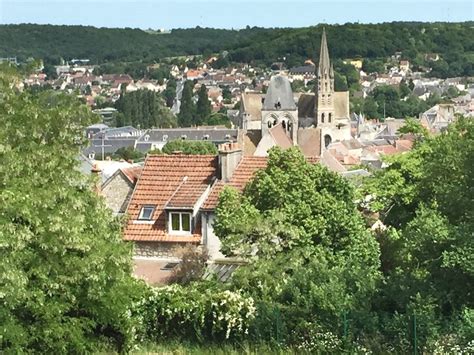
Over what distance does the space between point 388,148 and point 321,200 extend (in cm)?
5942

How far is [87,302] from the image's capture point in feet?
52.5

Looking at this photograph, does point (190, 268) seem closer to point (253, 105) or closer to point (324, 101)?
point (253, 105)

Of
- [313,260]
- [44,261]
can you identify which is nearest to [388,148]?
[313,260]

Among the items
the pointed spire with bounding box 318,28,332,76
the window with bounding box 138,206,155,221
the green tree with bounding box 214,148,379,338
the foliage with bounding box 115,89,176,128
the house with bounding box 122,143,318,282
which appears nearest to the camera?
the green tree with bounding box 214,148,379,338

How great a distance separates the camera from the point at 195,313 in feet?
56.7

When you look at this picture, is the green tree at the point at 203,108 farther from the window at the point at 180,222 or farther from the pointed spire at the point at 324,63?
the window at the point at 180,222

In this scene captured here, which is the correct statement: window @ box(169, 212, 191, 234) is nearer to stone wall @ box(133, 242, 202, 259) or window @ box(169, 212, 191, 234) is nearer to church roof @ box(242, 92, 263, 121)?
stone wall @ box(133, 242, 202, 259)

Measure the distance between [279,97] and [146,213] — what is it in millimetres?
76495

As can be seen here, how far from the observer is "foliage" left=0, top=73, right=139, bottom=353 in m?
14.3

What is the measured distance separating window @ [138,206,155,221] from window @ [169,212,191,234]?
0.77 metres

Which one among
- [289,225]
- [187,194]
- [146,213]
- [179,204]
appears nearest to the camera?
[289,225]

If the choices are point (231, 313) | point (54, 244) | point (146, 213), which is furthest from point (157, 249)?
point (54, 244)

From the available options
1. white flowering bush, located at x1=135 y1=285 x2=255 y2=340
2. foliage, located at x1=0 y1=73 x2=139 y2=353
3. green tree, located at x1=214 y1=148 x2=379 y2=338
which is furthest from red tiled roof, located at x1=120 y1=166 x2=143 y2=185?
foliage, located at x1=0 y1=73 x2=139 y2=353

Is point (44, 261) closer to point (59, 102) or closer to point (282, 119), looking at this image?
point (59, 102)
